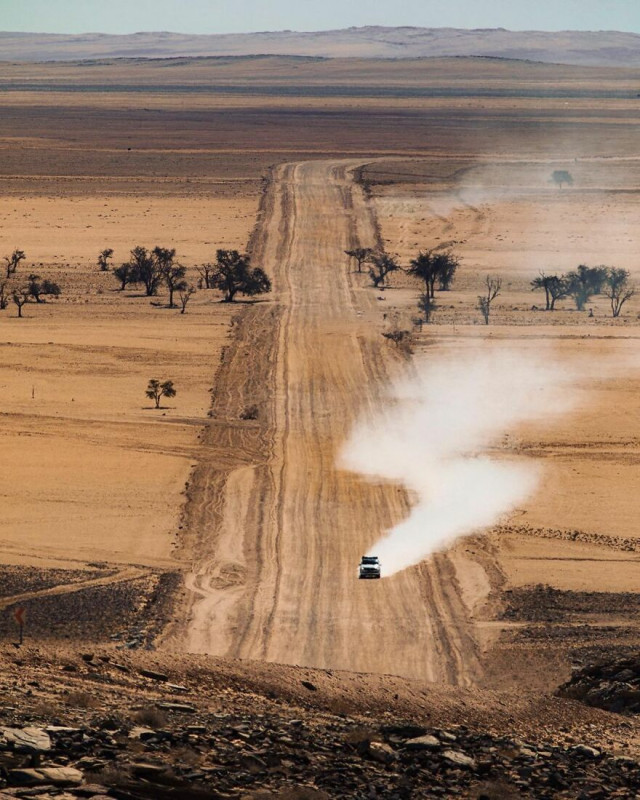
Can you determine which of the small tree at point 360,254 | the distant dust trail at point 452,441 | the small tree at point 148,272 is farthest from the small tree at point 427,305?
the small tree at point 148,272

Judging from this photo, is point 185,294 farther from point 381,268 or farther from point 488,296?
point 488,296

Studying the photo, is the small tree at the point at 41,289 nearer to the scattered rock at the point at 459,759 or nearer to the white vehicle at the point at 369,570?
the white vehicle at the point at 369,570

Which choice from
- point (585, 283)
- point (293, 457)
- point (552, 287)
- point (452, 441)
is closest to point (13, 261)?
point (552, 287)

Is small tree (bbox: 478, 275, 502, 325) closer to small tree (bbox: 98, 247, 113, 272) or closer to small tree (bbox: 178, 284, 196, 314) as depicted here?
small tree (bbox: 178, 284, 196, 314)

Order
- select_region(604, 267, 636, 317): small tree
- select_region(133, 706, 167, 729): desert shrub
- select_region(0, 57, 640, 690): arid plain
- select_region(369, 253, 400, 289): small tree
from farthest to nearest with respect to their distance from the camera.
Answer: select_region(369, 253, 400, 289): small tree, select_region(604, 267, 636, 317): small tree, select_region(0, 57, 640, 690): arid plain, select_region(133, 706, 167, 729): desert shrub

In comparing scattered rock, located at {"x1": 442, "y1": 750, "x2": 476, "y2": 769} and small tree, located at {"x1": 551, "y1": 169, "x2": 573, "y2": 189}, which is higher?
small tree, located at {"x1": 551, "y1": 169, "x2": 573, "y2": 189}

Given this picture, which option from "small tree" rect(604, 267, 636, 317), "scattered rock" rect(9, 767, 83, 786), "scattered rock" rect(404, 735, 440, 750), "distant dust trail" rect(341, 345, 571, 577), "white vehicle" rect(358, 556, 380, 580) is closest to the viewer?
"scattered rock" rect(9, 767, 83, 786)

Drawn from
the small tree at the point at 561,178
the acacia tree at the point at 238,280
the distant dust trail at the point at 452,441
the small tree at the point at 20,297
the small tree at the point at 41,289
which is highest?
the small tree at the point at 561,178

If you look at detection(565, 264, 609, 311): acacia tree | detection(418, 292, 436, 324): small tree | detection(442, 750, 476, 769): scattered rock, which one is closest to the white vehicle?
detection(442, 750, 476, 769): scattered rock
